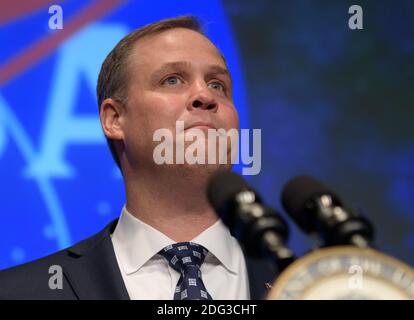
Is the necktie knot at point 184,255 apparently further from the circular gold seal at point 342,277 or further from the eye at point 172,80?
the circular gold seal at point 342,277

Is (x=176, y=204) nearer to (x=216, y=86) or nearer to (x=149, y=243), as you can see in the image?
(x=149, y=243)

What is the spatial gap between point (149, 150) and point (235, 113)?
0.24m

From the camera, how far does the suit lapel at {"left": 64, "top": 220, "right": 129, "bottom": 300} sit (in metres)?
1.50

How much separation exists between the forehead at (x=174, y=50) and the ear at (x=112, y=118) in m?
0.12

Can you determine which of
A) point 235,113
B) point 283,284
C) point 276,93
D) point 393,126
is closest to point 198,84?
point 235,113

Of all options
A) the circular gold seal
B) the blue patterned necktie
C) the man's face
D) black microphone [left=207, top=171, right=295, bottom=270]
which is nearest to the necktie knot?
the blue patterned necktie

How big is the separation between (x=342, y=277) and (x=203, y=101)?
0.74 metres

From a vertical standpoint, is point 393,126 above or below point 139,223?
above

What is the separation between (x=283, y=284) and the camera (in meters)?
0.98

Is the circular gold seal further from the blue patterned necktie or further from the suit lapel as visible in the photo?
the suit lapel
